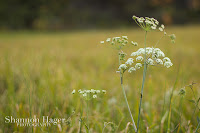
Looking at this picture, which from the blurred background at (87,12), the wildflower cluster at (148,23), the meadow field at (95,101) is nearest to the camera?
the wildflower cluster at (148,23)

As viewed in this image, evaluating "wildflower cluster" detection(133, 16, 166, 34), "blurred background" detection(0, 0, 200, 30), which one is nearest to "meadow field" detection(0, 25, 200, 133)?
"wildflower cluster" detection(133, 16, 166, 34)

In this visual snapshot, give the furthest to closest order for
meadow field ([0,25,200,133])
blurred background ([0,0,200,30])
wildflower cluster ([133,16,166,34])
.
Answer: blurred background ([0,0,200,30]) < meadow field ([0,25,200,133]) < wildflower cluster ([133,16,166,34])

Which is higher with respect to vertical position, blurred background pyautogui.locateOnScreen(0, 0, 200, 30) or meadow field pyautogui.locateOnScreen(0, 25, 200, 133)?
blurred background pyautogui.locateOnScreen(0, 0, 200, 30)

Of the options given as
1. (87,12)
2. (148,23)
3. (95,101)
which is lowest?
(95,101)

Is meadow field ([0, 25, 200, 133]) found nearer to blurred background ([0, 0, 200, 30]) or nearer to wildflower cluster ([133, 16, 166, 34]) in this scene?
wildflower cluster ([133, 16, 166, 34])

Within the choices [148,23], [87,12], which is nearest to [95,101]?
[148,23]

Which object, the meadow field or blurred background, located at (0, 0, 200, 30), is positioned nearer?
the meadow field

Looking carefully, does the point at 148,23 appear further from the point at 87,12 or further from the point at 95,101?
the point at 87,12

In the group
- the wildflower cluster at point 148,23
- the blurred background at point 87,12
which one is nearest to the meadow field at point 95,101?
the wildflower cluster at point 148,23

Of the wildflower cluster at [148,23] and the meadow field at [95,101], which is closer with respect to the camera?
the wildflower cluster at [148,23]

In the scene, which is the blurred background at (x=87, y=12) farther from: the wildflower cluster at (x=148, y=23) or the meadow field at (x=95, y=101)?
the wildflower cluster at (x=148, y=23)
